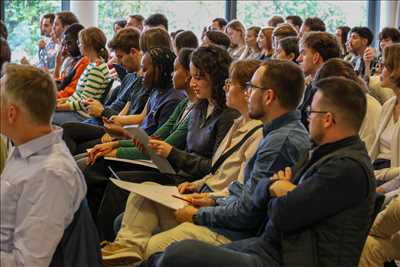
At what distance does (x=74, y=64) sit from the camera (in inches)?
231

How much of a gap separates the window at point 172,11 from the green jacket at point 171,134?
6487 millimetres

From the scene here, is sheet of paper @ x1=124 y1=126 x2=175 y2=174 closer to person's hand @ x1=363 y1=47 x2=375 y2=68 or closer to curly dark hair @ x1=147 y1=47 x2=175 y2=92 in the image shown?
curly dark hair @ x1=147 y1=47 x2=175 y2=92

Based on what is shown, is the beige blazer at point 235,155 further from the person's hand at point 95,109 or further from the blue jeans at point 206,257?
the person's hand at point 95,109

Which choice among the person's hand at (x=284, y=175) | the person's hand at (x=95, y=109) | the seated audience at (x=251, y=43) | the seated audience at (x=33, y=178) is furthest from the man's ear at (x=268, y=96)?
the seated audience at (x=251, y=43)

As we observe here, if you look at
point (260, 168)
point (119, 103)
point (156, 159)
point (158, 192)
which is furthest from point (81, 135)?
point (260, 168)

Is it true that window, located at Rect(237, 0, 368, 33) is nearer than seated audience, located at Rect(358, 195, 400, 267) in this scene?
No

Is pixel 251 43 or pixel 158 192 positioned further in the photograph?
pixel 251 43

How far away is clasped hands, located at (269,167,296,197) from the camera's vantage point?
2.30 metres

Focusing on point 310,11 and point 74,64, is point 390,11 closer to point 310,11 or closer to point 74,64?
point 310,11

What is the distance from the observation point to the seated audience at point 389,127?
3.60 metres

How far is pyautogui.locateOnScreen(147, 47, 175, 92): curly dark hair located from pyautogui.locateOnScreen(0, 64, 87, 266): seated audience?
189 cm

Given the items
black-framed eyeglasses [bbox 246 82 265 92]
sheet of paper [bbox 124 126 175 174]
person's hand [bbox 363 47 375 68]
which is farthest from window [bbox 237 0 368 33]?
black-framed eyeglasses [bbox 246 82 265 92]

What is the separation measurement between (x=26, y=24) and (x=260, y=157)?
7.84 meters

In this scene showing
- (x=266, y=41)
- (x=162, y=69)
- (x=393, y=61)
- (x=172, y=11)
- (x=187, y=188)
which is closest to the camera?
(x=187, y=188)
